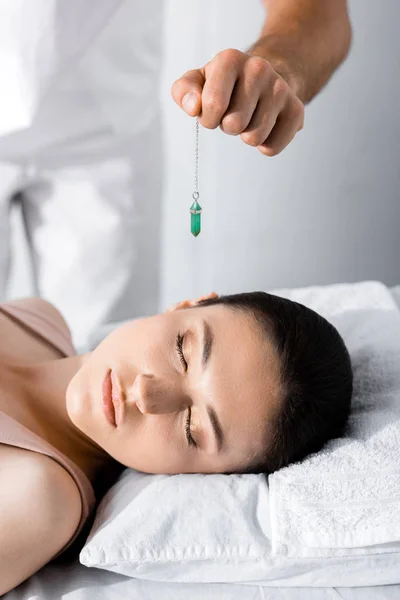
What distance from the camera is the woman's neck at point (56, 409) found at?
1409 millimetres

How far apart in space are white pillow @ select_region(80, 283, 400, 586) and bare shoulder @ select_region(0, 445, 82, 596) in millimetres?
55

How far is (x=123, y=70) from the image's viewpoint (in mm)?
1794

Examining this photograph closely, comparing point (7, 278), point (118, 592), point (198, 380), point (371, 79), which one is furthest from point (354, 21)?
point (118, 592)

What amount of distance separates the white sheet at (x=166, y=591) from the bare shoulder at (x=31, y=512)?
0.15 ft

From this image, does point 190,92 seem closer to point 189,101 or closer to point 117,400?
point 189,101

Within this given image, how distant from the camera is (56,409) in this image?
4.71 ft

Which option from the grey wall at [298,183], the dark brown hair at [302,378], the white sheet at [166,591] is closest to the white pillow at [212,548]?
the white sheet at [166,591]

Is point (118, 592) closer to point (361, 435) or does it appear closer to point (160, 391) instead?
point (160, 391)

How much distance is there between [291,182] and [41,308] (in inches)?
41.1

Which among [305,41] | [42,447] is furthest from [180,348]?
[305,41]

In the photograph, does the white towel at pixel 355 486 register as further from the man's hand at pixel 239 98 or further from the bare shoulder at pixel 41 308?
the bare shoulder at pixel 41 308

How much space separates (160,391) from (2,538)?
0.33 meters

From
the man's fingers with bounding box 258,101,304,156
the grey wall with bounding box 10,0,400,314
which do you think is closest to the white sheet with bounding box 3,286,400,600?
the man's fingers with bounding box 258,101,304,156

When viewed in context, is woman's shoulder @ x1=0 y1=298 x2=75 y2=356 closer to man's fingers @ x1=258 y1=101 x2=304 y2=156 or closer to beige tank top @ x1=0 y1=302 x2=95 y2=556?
beige tank top @ x1=0 y1=302 x2=95 y2=556
